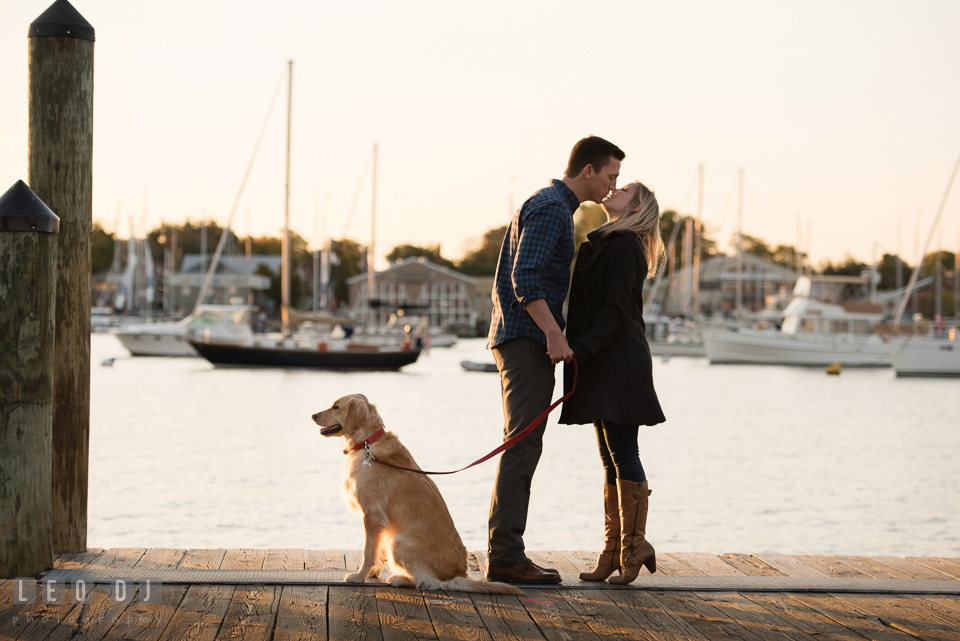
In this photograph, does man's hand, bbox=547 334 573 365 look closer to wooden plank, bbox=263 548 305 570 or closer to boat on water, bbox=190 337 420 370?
wooden plank, bbox=263 548 305 570

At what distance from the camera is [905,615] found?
3.89 metres

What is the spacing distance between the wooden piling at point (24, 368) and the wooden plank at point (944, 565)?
4.47 m

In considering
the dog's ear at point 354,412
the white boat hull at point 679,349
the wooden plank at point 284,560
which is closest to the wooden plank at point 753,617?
the dog's ear at point 354,412

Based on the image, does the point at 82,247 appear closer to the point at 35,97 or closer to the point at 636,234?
the point at 35,97

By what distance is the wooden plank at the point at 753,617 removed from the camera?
3.61m

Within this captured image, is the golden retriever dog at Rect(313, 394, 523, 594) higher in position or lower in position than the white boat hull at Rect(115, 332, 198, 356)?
higher

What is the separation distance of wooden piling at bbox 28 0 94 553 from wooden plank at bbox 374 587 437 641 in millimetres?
1747

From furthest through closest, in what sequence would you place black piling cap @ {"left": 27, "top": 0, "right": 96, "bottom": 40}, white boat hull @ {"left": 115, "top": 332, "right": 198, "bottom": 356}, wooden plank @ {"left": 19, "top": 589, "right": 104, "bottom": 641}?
white boat hull @ {"left": 115, "top": 332, "right": 198, "bottom": 356}, black piling cap @ {"left": 27, "top": 0, "right": 96, "bottom": 40}, wooden plank @ {"left": 19, "top": 589, "right": 104, "bottom": 641}

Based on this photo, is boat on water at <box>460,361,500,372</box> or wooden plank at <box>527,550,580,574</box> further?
boat on water at <box>460,361,500,372</box>

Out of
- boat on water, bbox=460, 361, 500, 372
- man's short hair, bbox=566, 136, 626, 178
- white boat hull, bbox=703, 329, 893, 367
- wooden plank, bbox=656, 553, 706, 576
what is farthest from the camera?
white boat hull, bbox=703, 329, 893, 367

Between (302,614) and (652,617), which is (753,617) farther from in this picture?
(302,614)

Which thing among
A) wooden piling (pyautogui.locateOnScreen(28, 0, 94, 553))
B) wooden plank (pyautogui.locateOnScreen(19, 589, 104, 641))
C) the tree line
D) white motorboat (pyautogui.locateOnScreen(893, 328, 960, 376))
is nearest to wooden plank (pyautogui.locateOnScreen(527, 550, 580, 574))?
wooden plank (pyautogui.locateOnScreen(19, 589, 104, 641))

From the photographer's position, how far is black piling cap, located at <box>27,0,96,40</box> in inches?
180

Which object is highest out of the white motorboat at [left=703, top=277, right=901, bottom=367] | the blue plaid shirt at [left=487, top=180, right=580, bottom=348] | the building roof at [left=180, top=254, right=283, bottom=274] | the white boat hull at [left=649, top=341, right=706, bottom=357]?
the building roof at [left=180, top=254, right=283, bottom=274]
